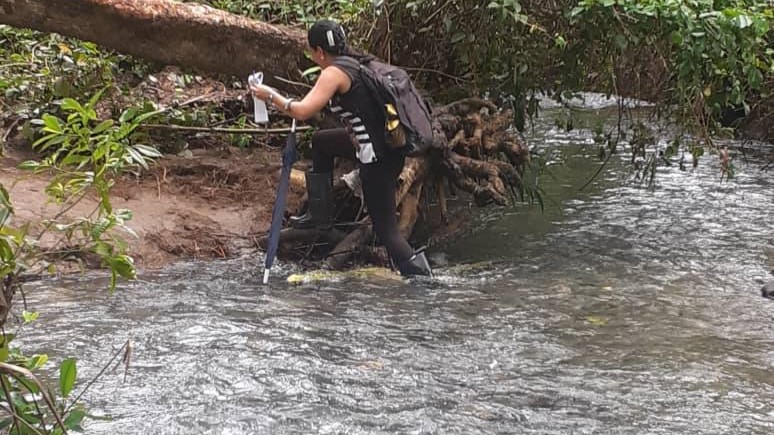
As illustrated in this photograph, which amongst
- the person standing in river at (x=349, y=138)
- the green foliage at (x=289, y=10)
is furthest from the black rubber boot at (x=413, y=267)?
the green foliage at (x=289, y=10)

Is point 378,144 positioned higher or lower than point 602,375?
higher

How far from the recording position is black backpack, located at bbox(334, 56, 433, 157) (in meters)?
6.10

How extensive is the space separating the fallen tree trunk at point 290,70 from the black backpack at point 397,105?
0.84 metres

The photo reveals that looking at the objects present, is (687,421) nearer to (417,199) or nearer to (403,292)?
(403,292)

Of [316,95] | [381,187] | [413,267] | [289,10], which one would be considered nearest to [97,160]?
[316,95]

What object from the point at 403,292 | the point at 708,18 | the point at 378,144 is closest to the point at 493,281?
the point at 403,292

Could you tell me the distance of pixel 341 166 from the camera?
8.14m

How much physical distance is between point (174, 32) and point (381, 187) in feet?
8.22

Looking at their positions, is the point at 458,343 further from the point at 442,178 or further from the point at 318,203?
the point at 442,178

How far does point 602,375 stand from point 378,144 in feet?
7.78

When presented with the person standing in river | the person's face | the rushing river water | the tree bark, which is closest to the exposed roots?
the person standing in river

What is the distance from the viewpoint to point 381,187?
6438 mm

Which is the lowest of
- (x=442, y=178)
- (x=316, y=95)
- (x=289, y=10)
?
(x=442, y=178)

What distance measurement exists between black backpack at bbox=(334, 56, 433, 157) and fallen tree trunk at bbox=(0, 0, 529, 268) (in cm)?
84
